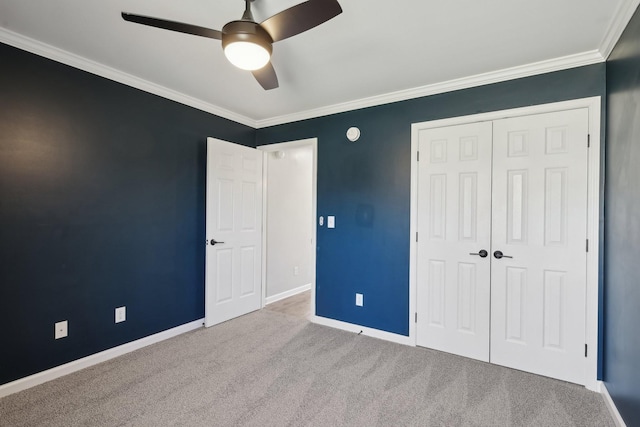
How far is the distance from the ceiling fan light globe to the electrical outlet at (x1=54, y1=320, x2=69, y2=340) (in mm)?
2335

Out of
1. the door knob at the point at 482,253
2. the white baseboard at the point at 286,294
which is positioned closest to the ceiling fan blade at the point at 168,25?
the door knob at the point at 482,253

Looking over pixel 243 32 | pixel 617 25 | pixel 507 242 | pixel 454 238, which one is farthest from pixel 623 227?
pixel 243 32

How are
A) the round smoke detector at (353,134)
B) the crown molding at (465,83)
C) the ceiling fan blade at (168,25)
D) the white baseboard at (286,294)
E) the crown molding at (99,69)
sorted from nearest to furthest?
1. the ceiling fan blade at (168,25)
2. the crown molding at (99,69)
3. the crown molding at (465,83)
4. the round smoke detector at (353,134)
5. the white baseboard at (286,294)

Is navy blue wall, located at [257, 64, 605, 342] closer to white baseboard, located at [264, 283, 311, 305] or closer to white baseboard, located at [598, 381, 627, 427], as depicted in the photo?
white baseboard, located at [264, 283, 311, 305]

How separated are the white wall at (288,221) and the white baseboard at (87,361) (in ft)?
4.47

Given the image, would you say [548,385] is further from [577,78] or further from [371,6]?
[371,6]

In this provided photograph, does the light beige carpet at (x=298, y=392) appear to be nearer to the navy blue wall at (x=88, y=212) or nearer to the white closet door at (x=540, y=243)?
the white closet door at (x=540, y=243)

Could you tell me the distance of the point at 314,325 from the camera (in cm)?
340

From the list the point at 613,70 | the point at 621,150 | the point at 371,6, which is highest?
the point at 371,6

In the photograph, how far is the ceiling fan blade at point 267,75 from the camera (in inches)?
74.0

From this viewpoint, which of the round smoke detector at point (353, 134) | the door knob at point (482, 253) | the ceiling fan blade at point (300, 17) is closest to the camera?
the ceiling fan blade at point (300, 17)

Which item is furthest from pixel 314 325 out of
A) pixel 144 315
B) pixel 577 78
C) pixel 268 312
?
pixel 577 78

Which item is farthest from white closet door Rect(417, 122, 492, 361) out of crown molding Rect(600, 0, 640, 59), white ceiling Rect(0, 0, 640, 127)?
crown molding Rect(600, 0, 640, 59)

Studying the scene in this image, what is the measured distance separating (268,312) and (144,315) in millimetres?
1412
